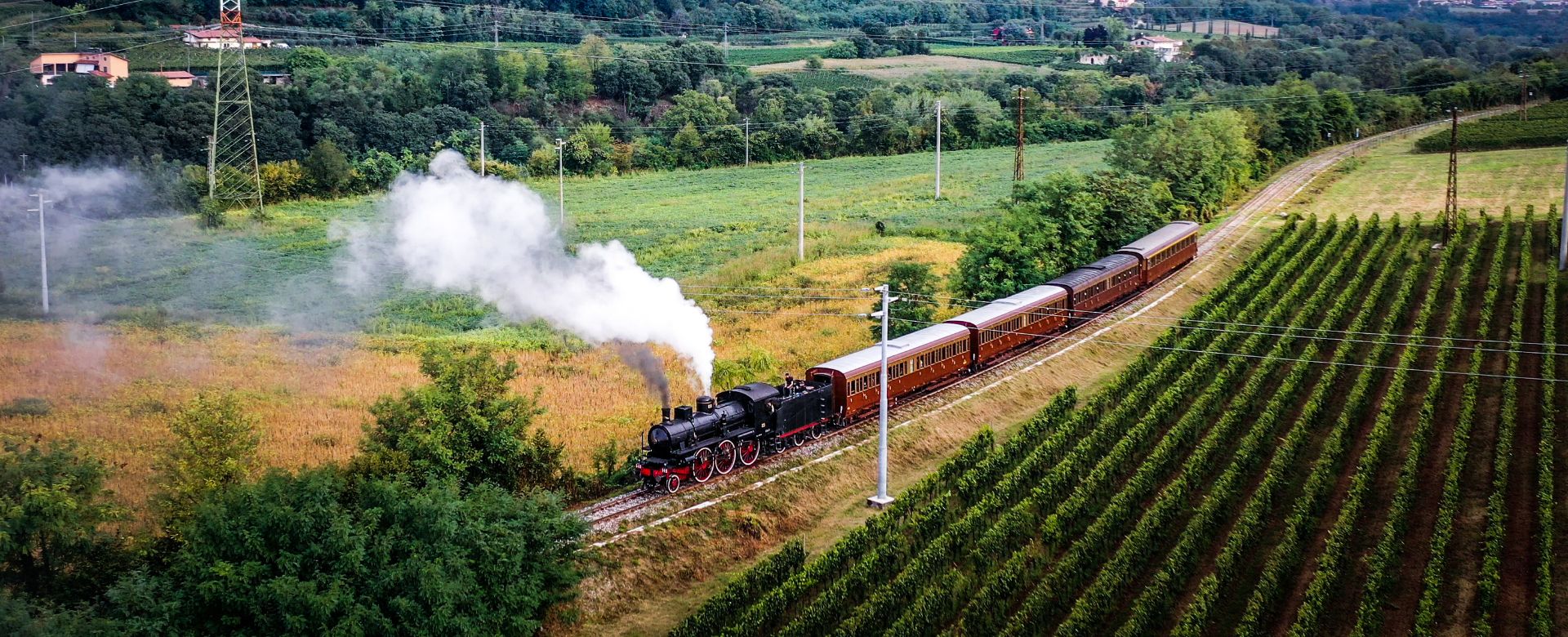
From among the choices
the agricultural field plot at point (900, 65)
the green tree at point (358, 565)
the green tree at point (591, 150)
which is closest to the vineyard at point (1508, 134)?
the agricultural field plot at point (900, 65)

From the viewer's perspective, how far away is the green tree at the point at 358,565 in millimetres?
23125

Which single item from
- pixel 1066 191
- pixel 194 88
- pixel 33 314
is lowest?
pixel 33 314

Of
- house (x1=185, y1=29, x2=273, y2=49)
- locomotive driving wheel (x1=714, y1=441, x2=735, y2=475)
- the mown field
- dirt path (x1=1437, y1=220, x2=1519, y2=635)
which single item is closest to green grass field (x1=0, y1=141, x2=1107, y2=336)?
the mown field

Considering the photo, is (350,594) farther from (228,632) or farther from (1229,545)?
(1229,545)

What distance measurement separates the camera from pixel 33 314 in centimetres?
4503

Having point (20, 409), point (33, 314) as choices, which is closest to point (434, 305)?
point (33, 314)

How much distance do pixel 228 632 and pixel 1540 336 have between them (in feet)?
162

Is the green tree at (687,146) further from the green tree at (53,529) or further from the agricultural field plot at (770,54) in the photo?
the green tree at (53,529)

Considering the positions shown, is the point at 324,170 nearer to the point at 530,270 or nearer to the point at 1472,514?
the point at 530,270

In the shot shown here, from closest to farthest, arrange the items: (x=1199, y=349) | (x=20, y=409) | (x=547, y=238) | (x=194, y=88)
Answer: (x=20, y=409), (x=1199, y=349), (x=547, y=238), (x=194, y=88)

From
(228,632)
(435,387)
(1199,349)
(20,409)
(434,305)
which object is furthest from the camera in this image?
(434,305)

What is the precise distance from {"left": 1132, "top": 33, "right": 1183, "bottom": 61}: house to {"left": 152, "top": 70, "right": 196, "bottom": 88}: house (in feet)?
409

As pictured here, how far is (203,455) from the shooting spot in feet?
93.2

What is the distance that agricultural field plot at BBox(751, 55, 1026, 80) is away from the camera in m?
153
